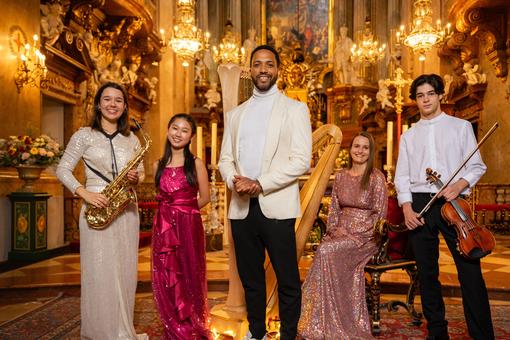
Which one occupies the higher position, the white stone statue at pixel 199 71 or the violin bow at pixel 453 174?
the white stone statue at pixel 199 71

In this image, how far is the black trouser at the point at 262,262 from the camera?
2.61 m

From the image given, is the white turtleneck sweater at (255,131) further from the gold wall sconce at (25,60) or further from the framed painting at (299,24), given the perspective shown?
the framed painting at (299,24)

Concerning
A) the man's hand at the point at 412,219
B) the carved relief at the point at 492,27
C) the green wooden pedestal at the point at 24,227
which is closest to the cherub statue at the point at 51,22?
the green wooden pedestal at the point at 24,227

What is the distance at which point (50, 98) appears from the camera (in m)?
8.31

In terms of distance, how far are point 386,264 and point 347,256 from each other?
0.34 m

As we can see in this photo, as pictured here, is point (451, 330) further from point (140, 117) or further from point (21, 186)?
point (140, 117)

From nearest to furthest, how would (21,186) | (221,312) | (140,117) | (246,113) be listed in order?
(246,113)
(221,312)
(21,186)
(140,117)

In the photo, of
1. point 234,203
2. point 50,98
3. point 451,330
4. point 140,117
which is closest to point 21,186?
point 50,98

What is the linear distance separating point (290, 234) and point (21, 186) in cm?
499

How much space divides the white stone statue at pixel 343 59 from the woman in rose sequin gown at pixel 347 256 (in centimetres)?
1443

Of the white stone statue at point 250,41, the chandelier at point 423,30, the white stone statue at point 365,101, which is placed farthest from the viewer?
the white stone statue at point 250,41

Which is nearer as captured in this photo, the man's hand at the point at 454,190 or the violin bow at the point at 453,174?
the violin bow at the point at 453,174

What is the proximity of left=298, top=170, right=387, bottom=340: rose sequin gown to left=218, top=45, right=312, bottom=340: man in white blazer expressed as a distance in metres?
0.68

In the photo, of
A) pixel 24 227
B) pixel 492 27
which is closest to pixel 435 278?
pixel 24 227
